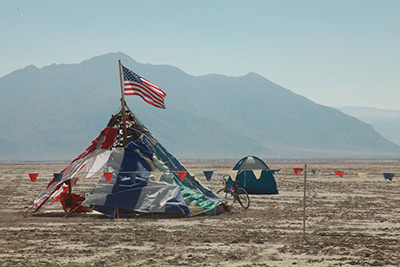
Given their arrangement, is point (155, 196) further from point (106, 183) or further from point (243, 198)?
point (243, 198)

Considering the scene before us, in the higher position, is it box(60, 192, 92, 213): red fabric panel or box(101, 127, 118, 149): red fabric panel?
box(101, 127, 118, 149): red fabric panel

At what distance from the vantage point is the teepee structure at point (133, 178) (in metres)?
19.9

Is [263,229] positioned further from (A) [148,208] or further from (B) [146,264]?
(B) [146,264]

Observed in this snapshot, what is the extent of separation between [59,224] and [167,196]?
3579mm

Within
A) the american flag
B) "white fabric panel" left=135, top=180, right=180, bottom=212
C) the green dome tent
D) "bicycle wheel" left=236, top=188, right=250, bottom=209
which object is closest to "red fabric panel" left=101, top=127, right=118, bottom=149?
the american flag

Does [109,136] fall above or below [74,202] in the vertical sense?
above

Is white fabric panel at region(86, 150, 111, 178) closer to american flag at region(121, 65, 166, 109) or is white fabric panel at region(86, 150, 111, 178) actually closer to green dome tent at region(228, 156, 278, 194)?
american flag at region(121, 65, 166, 109)

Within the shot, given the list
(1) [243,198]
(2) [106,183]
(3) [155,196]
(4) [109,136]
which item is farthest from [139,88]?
(1) [243,198]

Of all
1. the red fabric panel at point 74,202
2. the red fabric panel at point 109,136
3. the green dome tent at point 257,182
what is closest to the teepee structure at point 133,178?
the red fabric panel at point 109,136

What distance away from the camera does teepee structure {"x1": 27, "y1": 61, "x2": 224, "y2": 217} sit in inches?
783

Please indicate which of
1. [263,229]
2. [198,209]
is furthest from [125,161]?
[263,229]

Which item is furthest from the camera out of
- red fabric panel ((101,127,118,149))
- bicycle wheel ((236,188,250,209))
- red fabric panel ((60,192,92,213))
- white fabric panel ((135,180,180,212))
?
bicycle wheel ((236,188,250,209))

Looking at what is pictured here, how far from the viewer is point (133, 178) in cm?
2030

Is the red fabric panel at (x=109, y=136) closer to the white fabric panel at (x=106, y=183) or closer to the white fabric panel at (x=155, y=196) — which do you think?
the white fabric panel at (x=106, y=183)
